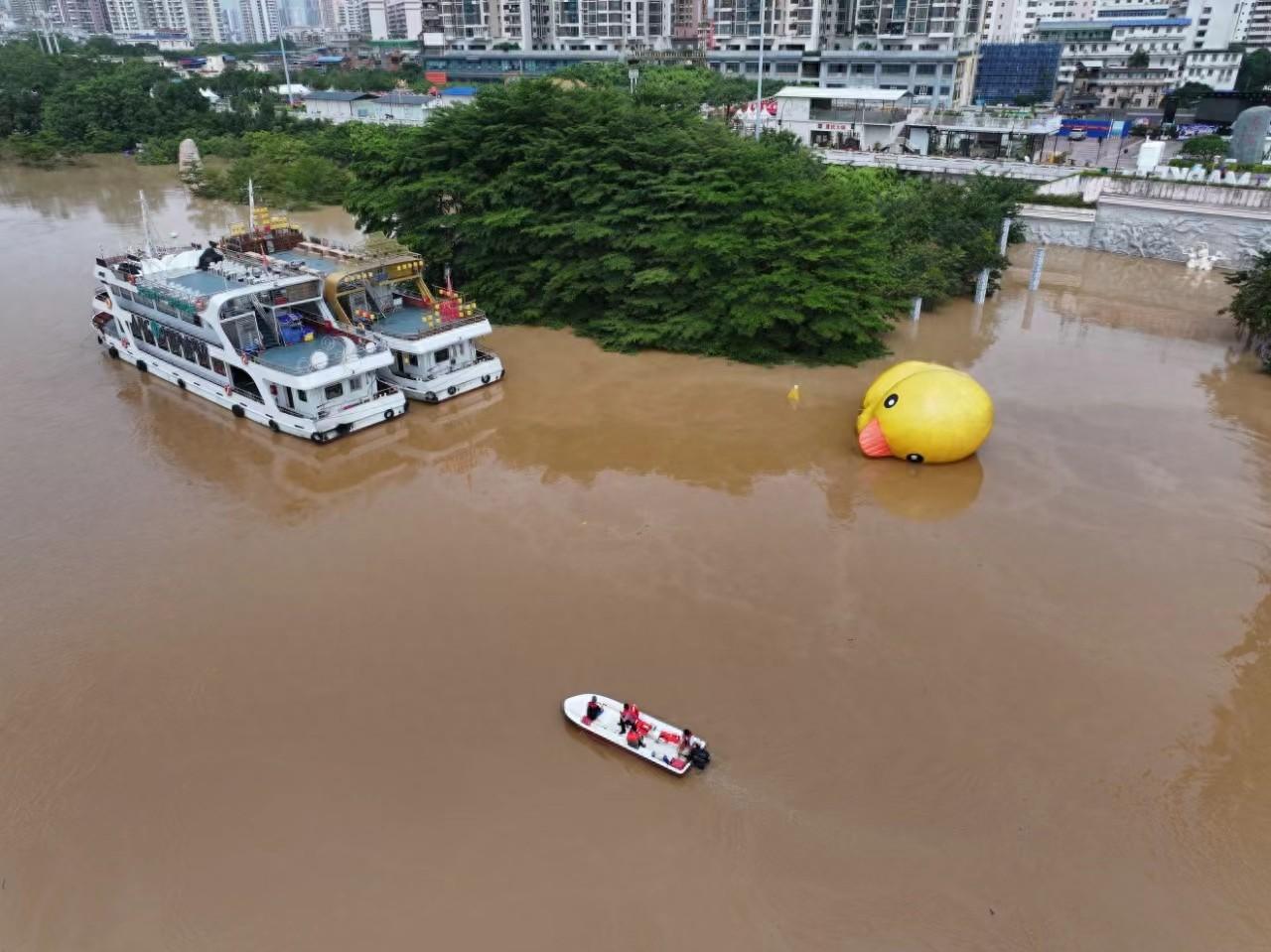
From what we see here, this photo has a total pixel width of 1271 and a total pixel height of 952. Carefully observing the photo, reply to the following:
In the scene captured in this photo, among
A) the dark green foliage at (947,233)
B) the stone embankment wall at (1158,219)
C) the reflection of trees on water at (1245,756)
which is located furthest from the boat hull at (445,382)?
the stone embankment wall at (1158,219)

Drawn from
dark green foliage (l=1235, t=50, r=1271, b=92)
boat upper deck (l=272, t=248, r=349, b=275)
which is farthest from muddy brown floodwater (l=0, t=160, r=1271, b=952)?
dark green foliage (l=1235, t=50, r=1271, b=92)

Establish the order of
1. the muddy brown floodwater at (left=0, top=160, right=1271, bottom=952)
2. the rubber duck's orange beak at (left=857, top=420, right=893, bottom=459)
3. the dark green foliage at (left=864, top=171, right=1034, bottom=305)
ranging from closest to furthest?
the muddy brown floodwater at (left=0, top=160, right=1271, bottom=952) → the rubber duck's orange beak at (left=857, top=420, right=893, bottom=459) → the dark green foliage at (left=864, top=171, right=1034, bottom=305)

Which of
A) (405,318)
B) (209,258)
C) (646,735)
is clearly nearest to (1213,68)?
(405,318)

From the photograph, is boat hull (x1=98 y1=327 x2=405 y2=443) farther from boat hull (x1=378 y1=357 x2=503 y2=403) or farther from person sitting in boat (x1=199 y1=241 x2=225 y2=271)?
person sitting in boat (x1=199 y1=241 x2=225 y2=271)

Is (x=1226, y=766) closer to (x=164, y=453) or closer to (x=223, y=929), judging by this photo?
(x=223, y=929)

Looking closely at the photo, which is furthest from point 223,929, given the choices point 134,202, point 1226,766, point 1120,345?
point 134,202

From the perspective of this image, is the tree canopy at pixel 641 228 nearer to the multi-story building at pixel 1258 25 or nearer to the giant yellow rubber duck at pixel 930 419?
the giant yellow rubber duck at pixel 930 419

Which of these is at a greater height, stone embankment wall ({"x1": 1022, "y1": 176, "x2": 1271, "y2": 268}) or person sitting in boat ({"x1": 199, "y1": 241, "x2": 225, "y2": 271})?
person sitting in boat ({"x1": 199, "y1": 241, "x2": 225, "y2": 271})

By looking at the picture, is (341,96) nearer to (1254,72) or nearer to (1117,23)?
(1117,23)
